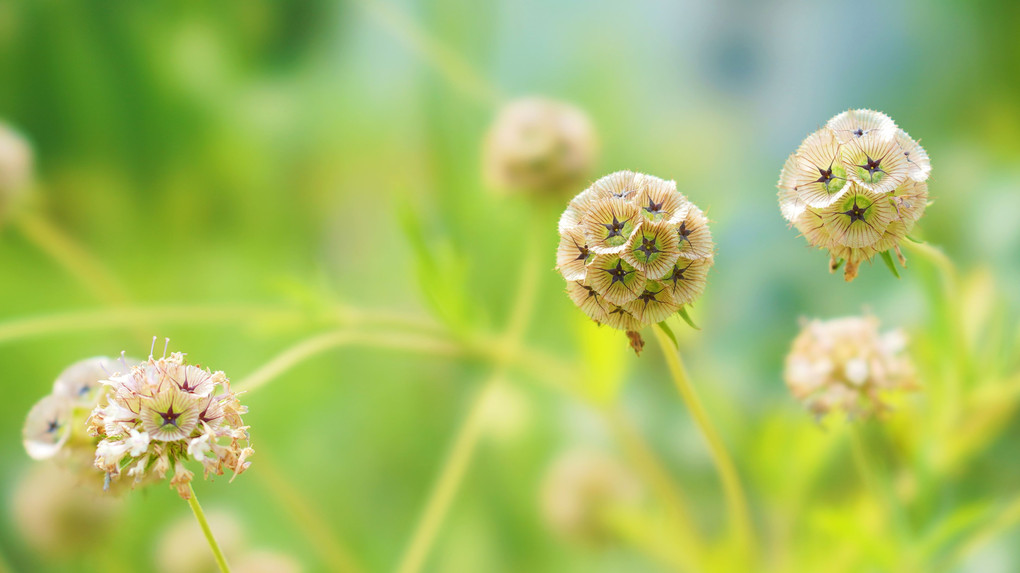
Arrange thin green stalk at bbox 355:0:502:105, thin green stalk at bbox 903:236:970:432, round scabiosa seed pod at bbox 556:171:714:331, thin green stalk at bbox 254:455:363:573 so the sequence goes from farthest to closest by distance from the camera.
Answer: thin green stalk at bbox 355:0:502:105 → thin green stalk at bbox 254:455:363:573 → thin green stalk at bbox 903:236:970:432 → round scabiosa seed pod at bbox 556:171:714:331

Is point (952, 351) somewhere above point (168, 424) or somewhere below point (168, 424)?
above

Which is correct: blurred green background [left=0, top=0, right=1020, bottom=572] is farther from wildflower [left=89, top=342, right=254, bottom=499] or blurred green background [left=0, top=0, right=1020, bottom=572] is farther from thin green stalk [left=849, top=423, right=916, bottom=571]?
wildflower [left=89, top=342, right=254, bottom=499]

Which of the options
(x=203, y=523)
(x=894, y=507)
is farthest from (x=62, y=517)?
(x=894, y=507)

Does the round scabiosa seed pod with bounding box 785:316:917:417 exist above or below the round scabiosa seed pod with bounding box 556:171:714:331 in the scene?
above

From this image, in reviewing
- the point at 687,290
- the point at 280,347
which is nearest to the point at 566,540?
the point at 280,347

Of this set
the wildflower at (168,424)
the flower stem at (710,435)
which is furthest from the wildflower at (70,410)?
the flower stem at (710,435)

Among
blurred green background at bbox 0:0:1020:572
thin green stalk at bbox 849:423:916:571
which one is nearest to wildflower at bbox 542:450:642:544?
blurred green background at bbox 0:0:1020:572

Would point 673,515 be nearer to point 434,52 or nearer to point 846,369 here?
point 846,369
